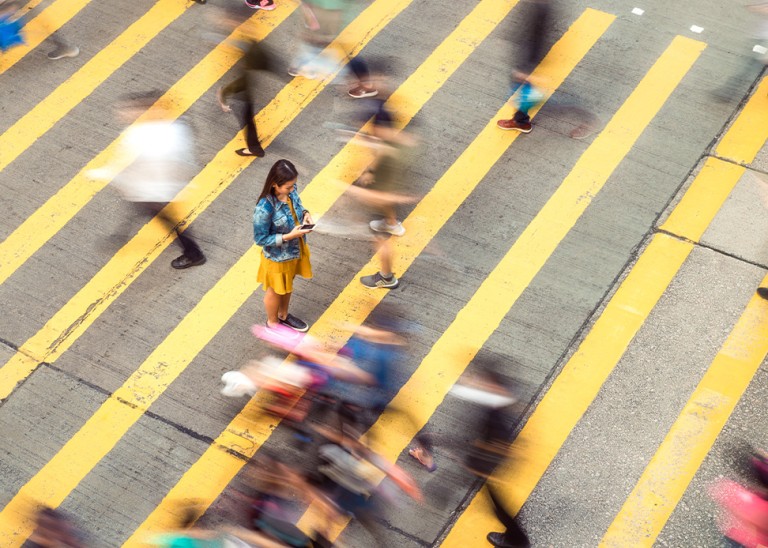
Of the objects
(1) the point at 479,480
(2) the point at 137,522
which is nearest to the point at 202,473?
(2) the point at 137,522

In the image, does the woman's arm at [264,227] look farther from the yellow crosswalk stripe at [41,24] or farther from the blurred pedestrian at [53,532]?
the yellow crosswalk stripe at [41,24]

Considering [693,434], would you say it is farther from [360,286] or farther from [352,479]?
[360,286]

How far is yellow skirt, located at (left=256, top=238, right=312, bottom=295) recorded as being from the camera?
797 cm

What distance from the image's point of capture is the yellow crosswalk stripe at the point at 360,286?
7727mm

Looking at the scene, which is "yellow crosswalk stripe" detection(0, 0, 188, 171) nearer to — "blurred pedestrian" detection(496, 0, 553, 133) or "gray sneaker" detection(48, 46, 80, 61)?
"gray sneaker" detection(48, 46, 80, 61)

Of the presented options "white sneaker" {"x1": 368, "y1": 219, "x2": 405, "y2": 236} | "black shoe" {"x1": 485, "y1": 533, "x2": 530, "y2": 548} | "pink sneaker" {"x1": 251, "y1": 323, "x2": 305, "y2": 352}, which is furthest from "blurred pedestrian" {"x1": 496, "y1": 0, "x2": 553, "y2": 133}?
"black shoe" {"x1": 485, "y1": 533, "x2": 530, "y2": 548}

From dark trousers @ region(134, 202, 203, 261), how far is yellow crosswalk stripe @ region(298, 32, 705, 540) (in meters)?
2.16

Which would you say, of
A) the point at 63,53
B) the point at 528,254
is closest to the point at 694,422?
the point at 528,254

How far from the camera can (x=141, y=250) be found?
9555 millimetres

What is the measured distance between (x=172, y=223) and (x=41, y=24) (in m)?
4.26

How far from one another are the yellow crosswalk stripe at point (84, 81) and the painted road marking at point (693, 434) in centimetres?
736

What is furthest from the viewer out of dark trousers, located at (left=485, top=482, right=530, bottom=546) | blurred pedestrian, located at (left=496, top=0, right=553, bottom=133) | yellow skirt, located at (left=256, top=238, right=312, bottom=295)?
blurred pedestrian, located at (left=496, top=0, right=553, bottom=133)

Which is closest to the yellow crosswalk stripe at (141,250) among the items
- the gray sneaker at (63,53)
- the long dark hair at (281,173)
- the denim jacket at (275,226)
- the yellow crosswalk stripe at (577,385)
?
the denim jacket at (275,226)

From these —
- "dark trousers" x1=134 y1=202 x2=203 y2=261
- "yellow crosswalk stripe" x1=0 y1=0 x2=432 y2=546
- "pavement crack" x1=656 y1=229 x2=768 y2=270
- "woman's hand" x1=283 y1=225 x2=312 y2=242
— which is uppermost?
"pavement crack" x1=656 y1=229 x2=768 y2=270
